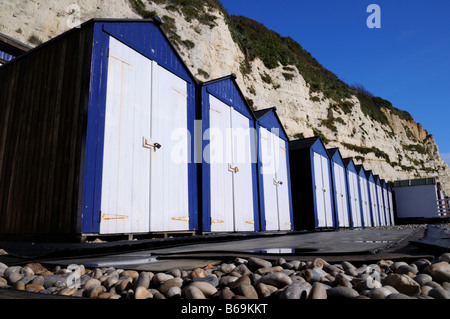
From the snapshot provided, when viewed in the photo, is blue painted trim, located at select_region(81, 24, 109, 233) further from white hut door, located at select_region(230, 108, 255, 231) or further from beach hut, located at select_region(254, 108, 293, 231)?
beach hut, located at select_region(254, 108, 293, 231)

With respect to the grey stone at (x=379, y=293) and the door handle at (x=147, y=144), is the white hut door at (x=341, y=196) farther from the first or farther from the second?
the grey stone at (x=379, y=293)

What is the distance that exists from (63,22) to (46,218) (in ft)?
35.2

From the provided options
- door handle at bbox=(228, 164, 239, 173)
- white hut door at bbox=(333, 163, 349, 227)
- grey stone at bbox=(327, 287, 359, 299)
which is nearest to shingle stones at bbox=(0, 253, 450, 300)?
grey stone at bbox=(327, 287, 359, 299)

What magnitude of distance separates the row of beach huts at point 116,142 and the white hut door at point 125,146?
0.02 meters

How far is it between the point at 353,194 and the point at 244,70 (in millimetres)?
10204

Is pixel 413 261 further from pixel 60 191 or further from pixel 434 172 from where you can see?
pixel 434 172

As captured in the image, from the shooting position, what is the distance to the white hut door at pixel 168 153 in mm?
5938

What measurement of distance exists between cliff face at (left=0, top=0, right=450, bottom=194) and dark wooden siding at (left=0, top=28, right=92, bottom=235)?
664cm

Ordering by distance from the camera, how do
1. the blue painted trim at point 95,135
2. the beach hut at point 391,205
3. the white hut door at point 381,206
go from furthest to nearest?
the beach hut at point 391,205, the white hut door at point 381,206, the blue painted trim at point 95,135

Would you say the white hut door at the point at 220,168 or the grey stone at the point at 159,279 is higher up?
the white hut door at the point at 220,168

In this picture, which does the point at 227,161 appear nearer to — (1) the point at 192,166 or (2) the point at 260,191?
(1) the point at 192,166

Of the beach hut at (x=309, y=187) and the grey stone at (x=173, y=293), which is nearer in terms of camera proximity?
the grey stone at (x=173, y=293)

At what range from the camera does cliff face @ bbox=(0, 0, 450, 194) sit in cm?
1243

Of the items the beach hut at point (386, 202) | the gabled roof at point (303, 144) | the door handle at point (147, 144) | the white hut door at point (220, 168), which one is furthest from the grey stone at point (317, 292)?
the beach hut at point (386, 202)
